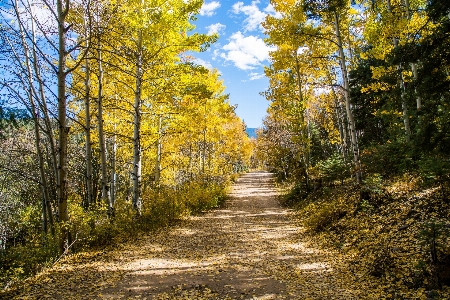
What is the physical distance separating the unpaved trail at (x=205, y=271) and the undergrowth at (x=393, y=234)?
2.18 feet

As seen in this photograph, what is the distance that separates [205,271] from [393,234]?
430cm

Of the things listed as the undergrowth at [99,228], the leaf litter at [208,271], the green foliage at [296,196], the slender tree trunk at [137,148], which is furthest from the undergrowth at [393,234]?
the slender tree trunk at [137,148]

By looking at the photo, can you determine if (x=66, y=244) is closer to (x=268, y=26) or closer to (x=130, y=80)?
(x=130, y=80)

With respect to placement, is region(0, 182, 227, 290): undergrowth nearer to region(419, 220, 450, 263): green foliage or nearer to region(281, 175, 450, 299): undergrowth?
region(281, 175, 450, 299): undergrowth

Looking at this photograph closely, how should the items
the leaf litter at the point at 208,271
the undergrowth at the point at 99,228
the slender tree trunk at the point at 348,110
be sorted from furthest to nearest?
the slender tree trunk at the point at 348,110
the undergrowth at the point at 99,228
the leaf litter at the point at 208,271

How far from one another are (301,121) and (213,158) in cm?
1252

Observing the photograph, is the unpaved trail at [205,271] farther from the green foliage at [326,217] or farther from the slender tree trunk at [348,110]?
the slender tree trunk at [348,110]

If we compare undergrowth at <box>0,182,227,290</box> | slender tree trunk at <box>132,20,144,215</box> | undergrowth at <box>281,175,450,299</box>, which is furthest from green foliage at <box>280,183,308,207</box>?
slender tree trunk at <box>132,20,144,215</box>

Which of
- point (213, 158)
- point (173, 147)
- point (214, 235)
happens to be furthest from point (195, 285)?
point (213, 158)

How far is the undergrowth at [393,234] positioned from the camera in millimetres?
4426

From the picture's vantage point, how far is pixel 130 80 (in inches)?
447

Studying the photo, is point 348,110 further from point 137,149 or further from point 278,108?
point 278,108

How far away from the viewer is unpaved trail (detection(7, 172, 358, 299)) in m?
4.94

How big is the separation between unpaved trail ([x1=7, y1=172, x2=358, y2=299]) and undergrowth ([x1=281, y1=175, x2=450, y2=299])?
26.1 inches
